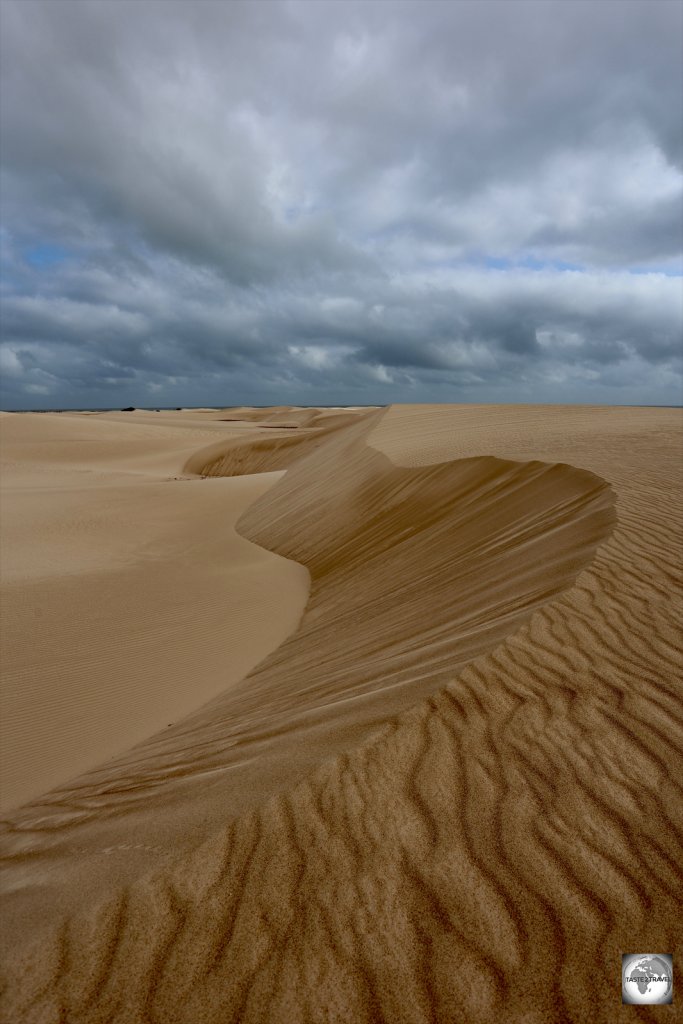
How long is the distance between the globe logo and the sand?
0.02 meters

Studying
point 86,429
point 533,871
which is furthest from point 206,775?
point 86,429

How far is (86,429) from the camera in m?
29.0

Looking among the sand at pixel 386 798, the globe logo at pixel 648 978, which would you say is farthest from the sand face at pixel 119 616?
the globe logo at pixel 648 978

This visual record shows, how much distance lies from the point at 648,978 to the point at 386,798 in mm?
664

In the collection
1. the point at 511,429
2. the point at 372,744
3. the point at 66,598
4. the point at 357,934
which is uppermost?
the point at 511,429

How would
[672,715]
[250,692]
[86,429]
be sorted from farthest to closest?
[86,429]
[250,692]
[672,715]

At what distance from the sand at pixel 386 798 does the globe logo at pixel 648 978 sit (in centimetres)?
2

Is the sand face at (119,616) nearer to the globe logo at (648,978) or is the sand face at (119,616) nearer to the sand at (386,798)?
the sand at (386,798)

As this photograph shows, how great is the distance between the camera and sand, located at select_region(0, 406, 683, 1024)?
1.22 metres

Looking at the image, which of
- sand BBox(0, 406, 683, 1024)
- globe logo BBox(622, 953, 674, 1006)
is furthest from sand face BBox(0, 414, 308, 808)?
globe logo BBox(622, 953, 674, 1006)

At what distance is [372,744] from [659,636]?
4.15 ft

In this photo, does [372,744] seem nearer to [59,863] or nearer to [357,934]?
[357,934]

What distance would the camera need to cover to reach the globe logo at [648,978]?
1111 mm

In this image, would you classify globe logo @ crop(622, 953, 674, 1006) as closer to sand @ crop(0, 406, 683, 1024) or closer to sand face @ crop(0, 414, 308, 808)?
sand @ crop(0, 406, 683, 1024)
